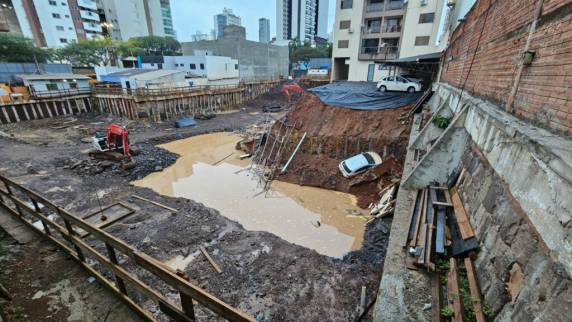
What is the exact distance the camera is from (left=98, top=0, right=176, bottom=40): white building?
190 feet

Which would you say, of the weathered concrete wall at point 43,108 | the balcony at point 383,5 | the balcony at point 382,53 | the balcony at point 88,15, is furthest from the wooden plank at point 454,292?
the balcony at point 88,15

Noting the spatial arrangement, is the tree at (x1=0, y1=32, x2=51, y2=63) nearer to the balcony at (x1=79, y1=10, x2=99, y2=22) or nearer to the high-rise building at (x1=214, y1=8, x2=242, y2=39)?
the balcony at (x1=79, y1=10, x2=99, y2=22)

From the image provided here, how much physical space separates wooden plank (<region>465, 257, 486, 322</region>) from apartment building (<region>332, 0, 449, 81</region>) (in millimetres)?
24155

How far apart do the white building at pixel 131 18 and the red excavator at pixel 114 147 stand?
185ft

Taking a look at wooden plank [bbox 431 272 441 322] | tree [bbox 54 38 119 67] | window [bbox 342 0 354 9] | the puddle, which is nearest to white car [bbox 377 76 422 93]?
the puddle

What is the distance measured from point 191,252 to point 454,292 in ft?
21.2

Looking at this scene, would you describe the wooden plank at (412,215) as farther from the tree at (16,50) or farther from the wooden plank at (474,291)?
the tree at (16,50)

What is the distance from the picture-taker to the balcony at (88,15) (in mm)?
50475

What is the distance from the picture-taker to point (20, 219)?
4.72 meters

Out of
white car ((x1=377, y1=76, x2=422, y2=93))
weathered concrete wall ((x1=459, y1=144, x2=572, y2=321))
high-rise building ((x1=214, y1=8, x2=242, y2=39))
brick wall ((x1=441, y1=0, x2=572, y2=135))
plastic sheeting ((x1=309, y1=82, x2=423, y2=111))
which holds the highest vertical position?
high-rise building ((x1=214, y1=8, x2=242, y2=39))

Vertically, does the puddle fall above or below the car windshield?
below

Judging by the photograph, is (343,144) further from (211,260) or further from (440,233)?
(211,260)

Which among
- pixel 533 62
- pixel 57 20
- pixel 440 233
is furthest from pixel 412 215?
pixel 57 20

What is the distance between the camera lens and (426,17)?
77.0 feet
